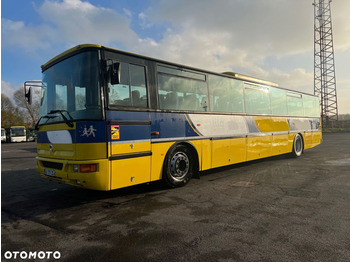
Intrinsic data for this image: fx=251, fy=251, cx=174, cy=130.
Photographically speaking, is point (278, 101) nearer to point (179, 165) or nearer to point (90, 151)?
point (179, 165)

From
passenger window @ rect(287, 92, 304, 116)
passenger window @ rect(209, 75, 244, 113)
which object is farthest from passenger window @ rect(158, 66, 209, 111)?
passenger window @ rect(287, 92, 304, 116)

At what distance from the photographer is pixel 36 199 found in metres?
5.73

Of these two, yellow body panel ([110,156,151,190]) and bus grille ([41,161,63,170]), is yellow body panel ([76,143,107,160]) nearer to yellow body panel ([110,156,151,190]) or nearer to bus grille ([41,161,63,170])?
yellow body panel ([110,156,151,190])

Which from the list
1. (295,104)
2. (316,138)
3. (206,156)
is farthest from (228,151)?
(316,138)

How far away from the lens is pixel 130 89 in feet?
17.6

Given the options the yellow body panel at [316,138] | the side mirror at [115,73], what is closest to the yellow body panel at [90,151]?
the side mirror at [115,73]

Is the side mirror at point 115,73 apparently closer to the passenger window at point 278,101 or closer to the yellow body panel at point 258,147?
the yellow body panel at point 258,147

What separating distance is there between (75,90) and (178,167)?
3.00 meters

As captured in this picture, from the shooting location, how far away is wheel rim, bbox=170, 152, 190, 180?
6195 millimetres

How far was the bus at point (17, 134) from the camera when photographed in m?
41.2

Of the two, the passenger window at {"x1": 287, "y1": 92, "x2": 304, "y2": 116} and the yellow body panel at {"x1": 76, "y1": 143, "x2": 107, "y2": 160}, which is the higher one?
the passenger window at {"x1": 287, "y1": 92, "x2": 304, "y2": 116}

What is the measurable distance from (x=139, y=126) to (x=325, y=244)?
150 inches

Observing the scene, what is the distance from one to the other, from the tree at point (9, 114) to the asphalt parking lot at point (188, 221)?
207 ft

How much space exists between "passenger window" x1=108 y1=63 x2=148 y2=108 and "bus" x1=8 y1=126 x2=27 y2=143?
144 feet
